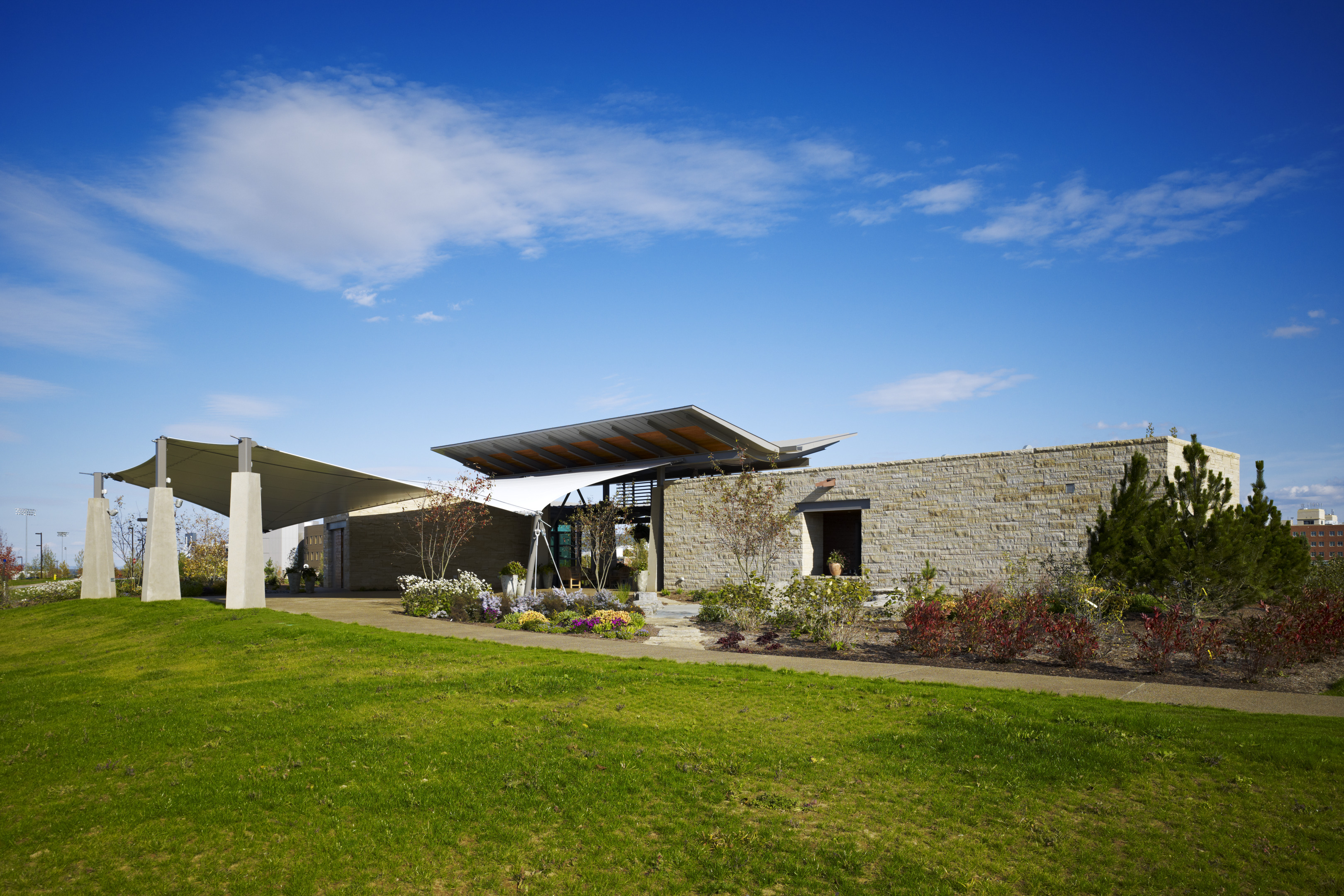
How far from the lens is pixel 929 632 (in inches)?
415

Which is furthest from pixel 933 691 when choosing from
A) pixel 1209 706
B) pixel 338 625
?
pixel 338 625

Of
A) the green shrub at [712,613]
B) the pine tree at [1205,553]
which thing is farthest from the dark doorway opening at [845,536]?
the pine tree at [1205,553]

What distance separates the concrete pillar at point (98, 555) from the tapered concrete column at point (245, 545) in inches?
352

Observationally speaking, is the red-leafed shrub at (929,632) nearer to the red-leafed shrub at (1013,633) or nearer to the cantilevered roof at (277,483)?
the red-leafed shrub at (1013,633)

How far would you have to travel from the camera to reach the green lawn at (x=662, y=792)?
4359 mm

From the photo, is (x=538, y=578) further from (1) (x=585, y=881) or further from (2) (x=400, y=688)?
(1) (x=585, y=881)

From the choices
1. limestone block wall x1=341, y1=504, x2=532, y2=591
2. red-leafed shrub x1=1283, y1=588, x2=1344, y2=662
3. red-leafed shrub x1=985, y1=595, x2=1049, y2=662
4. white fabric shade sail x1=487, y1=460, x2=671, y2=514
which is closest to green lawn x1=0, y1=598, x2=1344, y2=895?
red-leafed shrub x1=985, y1=595, x2=1049, y2=662

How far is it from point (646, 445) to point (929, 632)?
46.0ft

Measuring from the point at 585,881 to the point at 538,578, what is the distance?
22.7 metres

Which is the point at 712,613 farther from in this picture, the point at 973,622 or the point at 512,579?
the point at 512,579

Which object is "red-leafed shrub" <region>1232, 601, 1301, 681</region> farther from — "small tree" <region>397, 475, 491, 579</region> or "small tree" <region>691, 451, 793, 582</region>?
"small tree" <region>397, 475, 491, 579</region>

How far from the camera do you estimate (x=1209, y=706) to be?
7.20 meters

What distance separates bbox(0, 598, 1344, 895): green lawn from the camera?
4359 mm

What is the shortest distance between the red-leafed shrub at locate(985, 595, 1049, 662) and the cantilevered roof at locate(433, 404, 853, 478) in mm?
10938
